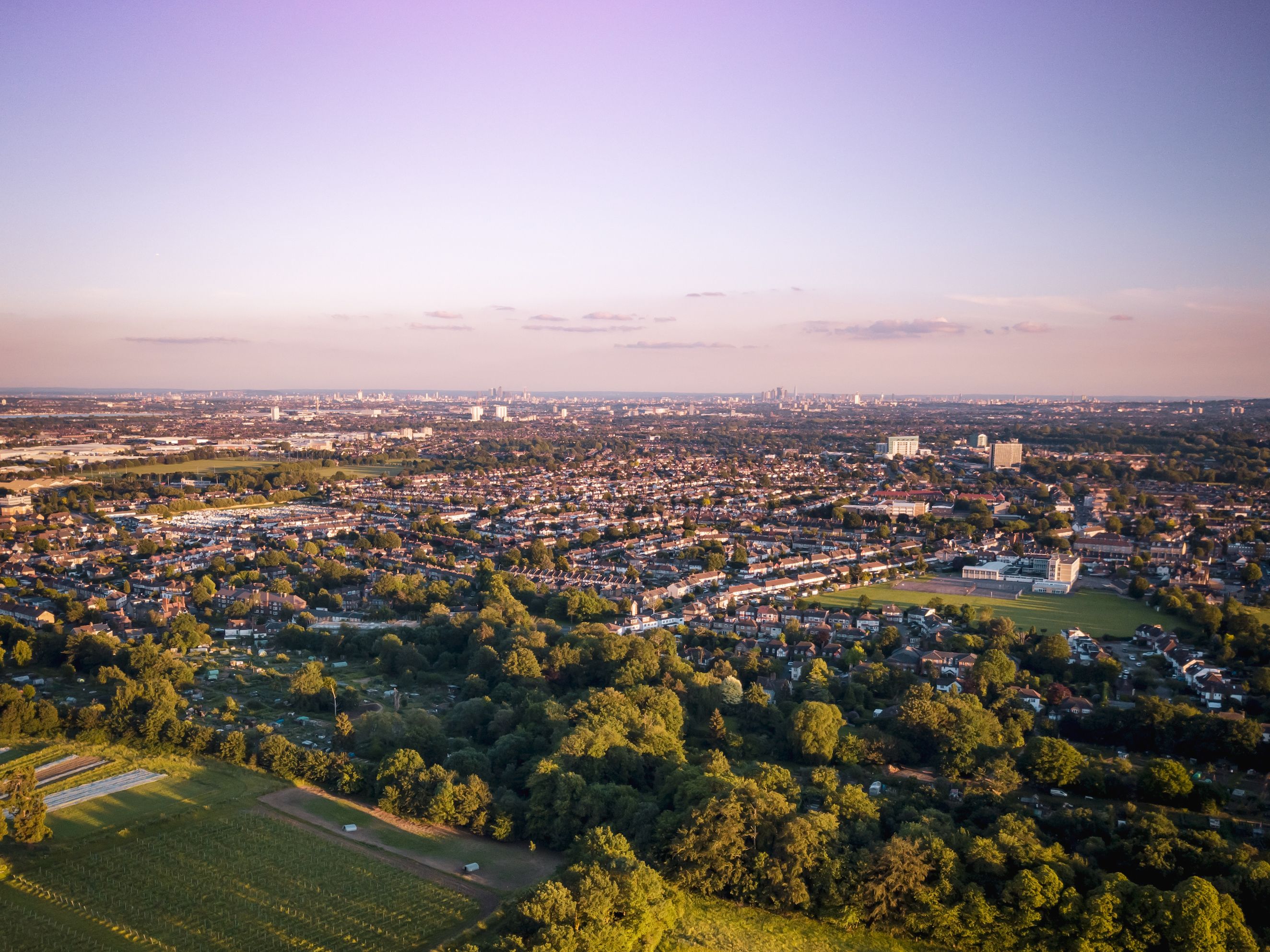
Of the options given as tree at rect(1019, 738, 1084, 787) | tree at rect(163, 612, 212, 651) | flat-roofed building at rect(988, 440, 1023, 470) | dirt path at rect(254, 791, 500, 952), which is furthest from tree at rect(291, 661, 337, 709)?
flat-roofed building at rect(988, 440, 1023, 470)

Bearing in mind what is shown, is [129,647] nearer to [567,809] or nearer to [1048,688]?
[567,809]

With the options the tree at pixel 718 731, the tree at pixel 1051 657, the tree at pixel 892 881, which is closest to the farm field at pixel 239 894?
the tree at pixel 892 881

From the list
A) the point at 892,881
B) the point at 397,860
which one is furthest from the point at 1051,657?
the point at 397,860

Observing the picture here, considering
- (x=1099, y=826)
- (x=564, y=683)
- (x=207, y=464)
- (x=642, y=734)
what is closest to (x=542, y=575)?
(x=564, y=683)

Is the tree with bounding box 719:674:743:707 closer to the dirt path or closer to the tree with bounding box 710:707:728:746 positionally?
the tree with bounding box 710:707:728:746

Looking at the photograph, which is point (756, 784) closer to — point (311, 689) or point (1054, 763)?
point (1054, 763)
